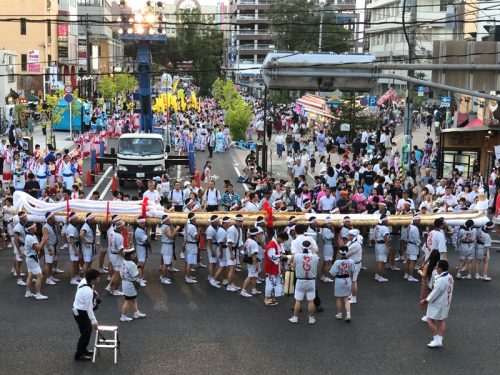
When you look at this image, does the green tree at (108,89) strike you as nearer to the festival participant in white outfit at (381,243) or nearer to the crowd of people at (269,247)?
the crowd of people at (269,247)

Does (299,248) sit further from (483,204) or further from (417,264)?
(483,204)

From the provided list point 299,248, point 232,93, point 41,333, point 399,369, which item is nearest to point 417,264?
point 299,248

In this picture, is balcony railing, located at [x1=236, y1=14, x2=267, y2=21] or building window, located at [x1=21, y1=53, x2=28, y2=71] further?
balcony railing, located at [x1=236, y1=14, x2=267, y2=21]

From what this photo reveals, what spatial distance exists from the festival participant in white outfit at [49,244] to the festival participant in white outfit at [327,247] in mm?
6001

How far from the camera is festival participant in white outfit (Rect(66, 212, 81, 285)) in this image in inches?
599

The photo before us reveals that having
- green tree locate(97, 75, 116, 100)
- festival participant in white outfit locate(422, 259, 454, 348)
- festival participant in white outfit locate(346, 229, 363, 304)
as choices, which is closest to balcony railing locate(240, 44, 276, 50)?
green tree locate(97, 75, 116, 100)

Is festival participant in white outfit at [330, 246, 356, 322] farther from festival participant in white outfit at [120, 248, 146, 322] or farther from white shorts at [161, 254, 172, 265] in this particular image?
white shorts at [161, 254, 172, 265]

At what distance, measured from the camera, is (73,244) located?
49.8 feet

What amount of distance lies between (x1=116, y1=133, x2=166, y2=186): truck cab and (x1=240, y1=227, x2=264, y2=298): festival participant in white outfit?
13.2 m

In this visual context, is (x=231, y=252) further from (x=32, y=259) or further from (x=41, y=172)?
(x=41, y=172)

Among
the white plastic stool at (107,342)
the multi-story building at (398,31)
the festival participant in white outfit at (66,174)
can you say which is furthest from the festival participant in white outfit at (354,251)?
the multi-story building at (398,31)

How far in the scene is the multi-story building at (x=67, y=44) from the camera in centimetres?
7142

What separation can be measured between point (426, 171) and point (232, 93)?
35.5m

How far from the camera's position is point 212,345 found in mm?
11859
